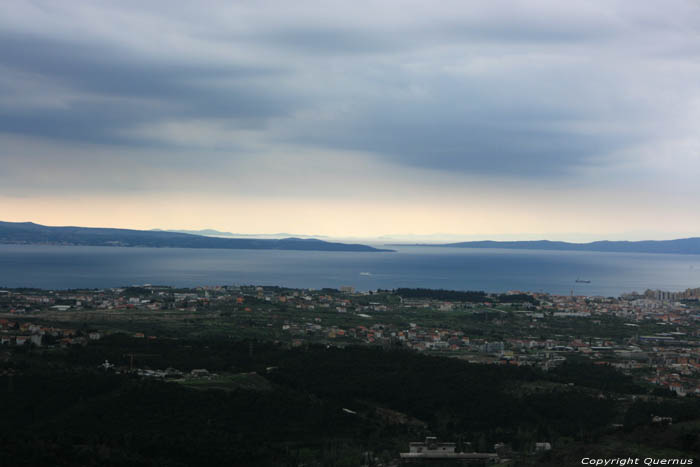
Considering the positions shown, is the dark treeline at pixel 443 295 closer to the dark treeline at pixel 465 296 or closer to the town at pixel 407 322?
the dark treeline at pixel 465 296

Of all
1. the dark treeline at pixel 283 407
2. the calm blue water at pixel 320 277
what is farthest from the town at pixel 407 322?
the calm blue water at pixel 320 277

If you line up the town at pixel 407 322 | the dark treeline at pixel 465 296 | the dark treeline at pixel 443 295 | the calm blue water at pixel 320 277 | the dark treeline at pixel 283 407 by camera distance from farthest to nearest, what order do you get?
1. the calm blue water at pixel 320 277
2. the dark treeline at pixel 443 295
3. the dark treeline at pixel 465 296
4. the town at pixel 407 322
5. the dark treeline at pixel 283 407

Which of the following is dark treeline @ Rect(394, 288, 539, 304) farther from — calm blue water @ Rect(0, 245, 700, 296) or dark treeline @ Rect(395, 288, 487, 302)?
calm blue water @ Rect(0, 245, 700, 296)

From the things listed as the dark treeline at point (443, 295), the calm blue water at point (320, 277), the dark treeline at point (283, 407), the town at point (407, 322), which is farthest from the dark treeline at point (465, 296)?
the dark treeline at point (283, 407)

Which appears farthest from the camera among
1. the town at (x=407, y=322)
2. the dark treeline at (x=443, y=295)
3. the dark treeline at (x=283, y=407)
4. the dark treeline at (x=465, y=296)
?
the dark treeline at (x=443, y=295)

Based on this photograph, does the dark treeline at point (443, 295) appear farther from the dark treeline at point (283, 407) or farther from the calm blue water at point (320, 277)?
the dark treeline at point (283, 407)

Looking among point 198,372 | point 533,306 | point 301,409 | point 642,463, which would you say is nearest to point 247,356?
point 198,372

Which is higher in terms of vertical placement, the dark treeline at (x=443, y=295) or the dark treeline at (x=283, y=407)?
the dark treeline at (x=443, y=295)

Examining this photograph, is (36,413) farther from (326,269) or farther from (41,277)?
(326,269)

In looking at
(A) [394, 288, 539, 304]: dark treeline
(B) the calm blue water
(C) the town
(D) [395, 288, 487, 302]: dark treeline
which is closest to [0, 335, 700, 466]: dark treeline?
(C) the town

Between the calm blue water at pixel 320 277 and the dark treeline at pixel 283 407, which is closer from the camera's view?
the dark treeline at pixel 283 407

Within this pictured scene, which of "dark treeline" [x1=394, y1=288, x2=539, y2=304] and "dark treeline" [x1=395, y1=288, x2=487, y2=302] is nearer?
"dark treeline" [x1=394, y1=288, x2=539, y2=304]
